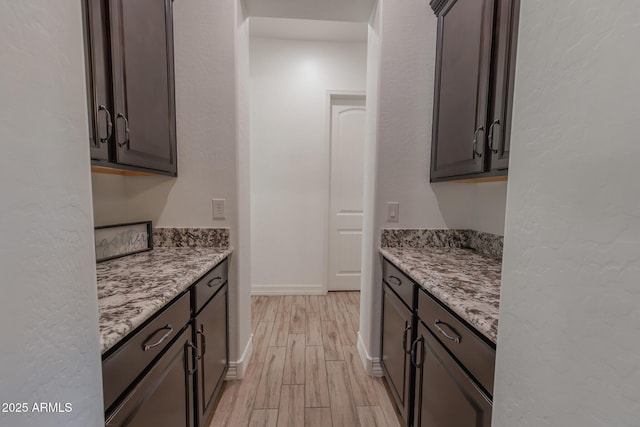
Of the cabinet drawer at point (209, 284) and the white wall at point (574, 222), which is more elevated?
the white wall at point (574, 222)

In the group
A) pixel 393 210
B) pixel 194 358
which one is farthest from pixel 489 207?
pixel 194 358

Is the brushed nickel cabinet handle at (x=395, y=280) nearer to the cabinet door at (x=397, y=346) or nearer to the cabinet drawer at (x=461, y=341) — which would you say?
the cabinet door at (x=397, y=346)

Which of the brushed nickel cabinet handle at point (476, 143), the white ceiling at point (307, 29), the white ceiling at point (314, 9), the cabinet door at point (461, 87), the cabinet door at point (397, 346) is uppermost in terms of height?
the white ceiling at point (307, 29)

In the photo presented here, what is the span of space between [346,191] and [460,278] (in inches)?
89.0

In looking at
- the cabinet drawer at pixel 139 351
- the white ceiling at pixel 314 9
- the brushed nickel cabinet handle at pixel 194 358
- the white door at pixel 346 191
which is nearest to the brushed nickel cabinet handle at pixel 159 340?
the cabinet drawer at pixel 139 351

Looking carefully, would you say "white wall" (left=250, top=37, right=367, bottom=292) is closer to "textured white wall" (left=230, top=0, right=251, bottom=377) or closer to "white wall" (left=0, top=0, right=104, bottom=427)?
"textured white wall" (left=230, top=0, right=251, bottom=377)

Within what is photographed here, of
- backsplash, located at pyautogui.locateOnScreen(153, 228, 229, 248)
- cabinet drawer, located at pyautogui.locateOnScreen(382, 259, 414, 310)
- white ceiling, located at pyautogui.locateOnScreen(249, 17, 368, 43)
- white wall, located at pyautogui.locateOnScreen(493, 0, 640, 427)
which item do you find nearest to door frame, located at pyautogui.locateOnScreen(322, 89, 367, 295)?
white ceiling, located at pyautogui.locateOnScreen(249, 17, 368, 43)

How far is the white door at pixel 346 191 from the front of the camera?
3.25 metres

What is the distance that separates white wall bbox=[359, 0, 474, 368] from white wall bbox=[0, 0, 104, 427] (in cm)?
153

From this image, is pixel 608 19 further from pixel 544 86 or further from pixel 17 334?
pixel 17 334

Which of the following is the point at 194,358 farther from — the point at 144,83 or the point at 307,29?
the point at 307,29

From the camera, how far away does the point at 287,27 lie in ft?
9.23

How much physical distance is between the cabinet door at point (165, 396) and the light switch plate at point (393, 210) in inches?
50.6

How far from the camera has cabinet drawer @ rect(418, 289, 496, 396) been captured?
0.77 meters
